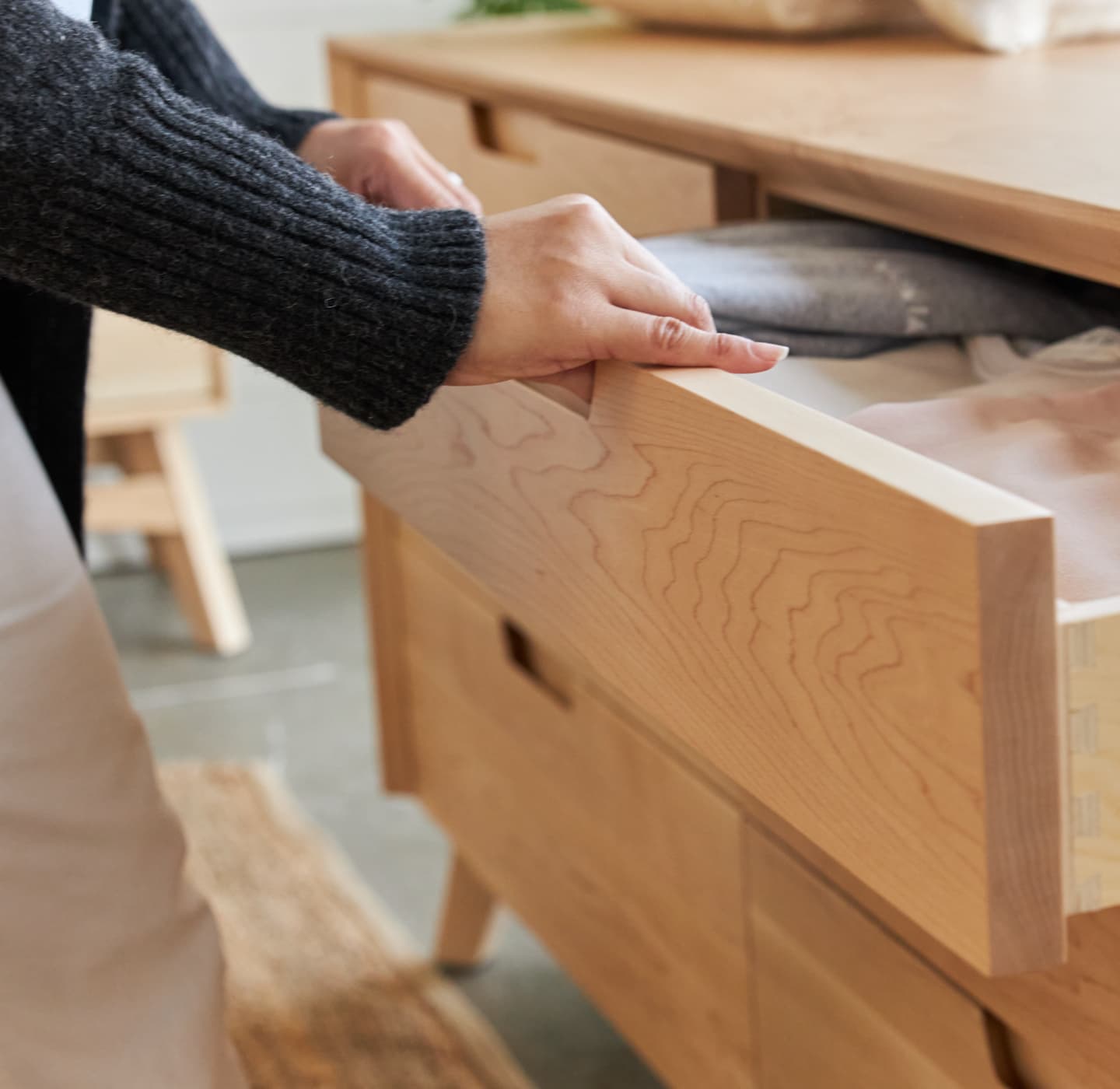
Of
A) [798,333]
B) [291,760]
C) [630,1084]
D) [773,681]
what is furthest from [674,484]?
[291,760]

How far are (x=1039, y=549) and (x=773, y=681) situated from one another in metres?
0.11

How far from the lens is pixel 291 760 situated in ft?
6.05

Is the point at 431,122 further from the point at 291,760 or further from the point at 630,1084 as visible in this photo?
the point at 291,760

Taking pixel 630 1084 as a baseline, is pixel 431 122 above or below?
above

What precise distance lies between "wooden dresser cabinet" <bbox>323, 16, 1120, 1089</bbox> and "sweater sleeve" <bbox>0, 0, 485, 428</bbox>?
6cm

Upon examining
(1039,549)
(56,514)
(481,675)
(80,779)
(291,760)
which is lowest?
(291,760)

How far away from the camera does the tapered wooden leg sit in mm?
1371

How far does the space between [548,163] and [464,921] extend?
0.73 meters

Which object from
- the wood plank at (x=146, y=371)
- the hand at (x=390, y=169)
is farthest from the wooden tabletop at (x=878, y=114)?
the wood plank at (x=146, y=371)

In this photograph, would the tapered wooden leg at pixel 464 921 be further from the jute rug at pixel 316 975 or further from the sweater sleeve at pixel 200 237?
the sweater sleeve at pixel 200 237

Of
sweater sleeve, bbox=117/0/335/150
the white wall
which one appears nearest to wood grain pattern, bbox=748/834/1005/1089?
sweater sleeve, bbox=117/0/335/150

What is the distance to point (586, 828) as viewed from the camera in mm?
1015

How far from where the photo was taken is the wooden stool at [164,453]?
6.77 ft

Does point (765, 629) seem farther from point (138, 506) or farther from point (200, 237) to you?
point (138, 506)
